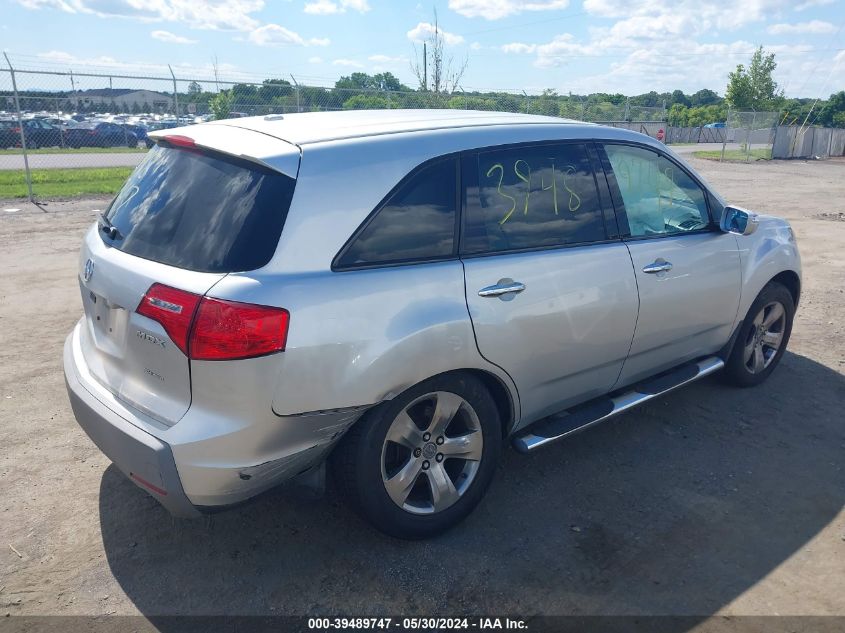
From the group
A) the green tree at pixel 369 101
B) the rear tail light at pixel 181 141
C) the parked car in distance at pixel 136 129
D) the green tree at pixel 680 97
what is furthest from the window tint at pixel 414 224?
the green tree at pixel 680 97

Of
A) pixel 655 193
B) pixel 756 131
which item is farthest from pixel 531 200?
pixel 756 131

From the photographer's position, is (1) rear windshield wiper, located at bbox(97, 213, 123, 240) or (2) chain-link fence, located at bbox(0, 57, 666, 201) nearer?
(1) rear windshield wiper, located at bbox(97, 213, 123, 240)

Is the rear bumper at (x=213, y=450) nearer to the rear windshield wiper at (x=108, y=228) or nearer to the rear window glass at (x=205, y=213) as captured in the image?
the rear window glass at (x=205, y=213)

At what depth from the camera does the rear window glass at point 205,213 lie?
2594mm

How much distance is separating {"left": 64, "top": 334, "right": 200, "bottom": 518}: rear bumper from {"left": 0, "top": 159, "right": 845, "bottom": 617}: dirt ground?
356 mm

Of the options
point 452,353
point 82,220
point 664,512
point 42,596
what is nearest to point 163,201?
point 452,353

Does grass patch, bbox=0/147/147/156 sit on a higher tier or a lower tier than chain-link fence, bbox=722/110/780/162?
lower

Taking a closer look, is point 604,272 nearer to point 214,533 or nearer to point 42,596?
point 214,533

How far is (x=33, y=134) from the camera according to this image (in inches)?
953

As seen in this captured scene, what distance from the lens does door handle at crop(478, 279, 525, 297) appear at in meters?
3.05

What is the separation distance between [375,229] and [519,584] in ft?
5.31

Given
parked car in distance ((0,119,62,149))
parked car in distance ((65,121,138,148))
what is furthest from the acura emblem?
parked car in distance ((65,121,138,148))

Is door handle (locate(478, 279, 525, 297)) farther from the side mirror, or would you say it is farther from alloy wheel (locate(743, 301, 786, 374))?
alloy wheel (locate(743, 301, 786, 374))

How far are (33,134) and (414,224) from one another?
26.1 metres
